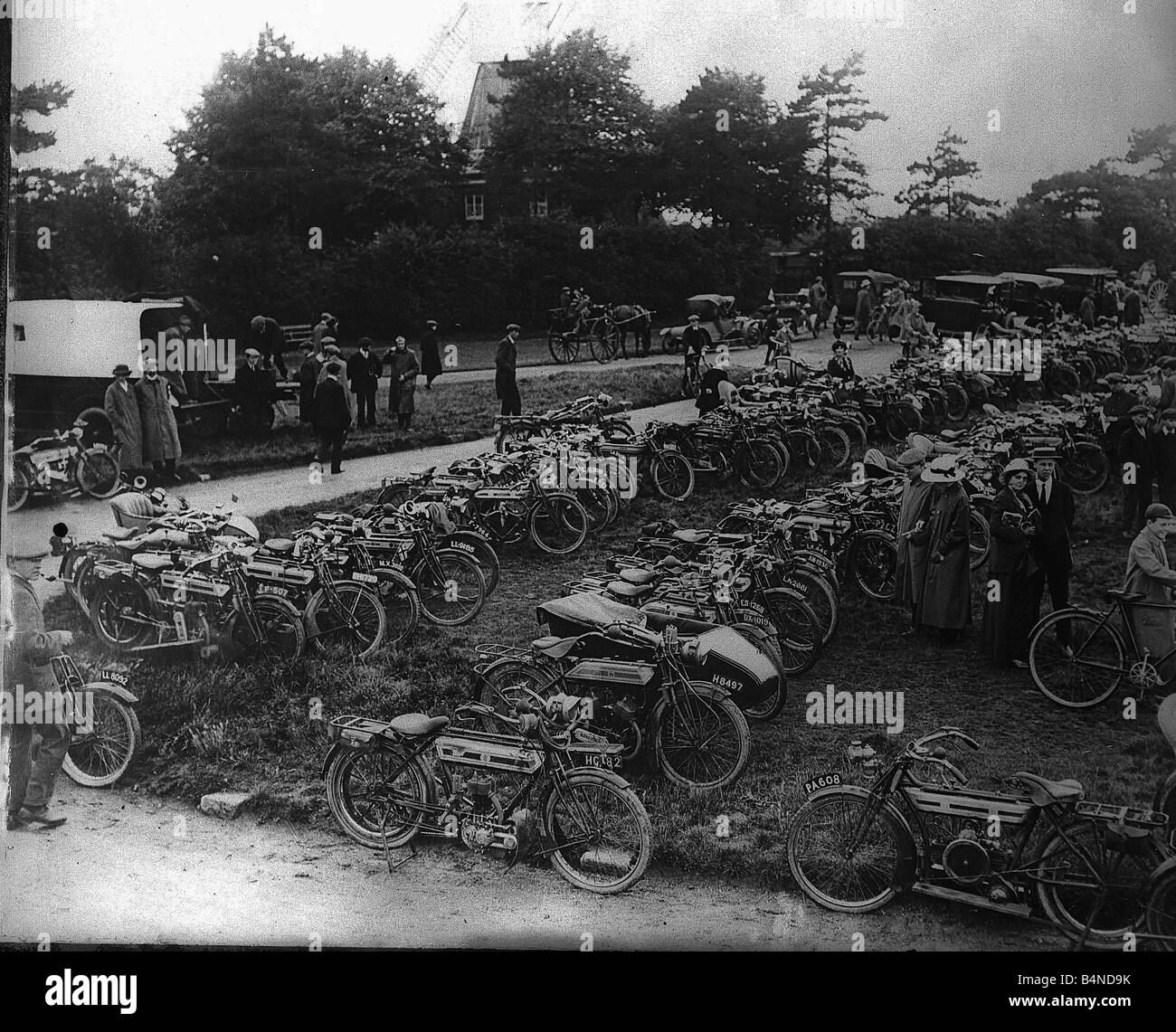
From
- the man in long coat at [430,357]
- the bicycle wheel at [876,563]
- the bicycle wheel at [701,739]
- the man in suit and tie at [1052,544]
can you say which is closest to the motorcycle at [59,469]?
the man in long coat at [430,357]

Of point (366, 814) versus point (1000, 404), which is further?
point (1000, 404)

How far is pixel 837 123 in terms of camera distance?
730cm

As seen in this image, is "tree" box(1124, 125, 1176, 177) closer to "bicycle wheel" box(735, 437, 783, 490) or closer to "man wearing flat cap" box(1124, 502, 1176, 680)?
"man wearing flat cap" box(1124, 502, 1176, 680)

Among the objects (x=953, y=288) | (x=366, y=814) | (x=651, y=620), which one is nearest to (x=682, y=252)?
(x=953, y=288)

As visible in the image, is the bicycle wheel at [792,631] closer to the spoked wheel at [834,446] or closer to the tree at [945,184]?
the spoked wheel at [834,446]

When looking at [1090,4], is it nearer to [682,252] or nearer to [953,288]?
[953,288]

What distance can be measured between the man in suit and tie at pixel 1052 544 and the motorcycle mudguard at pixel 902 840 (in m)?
1.31

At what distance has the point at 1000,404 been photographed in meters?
7.33

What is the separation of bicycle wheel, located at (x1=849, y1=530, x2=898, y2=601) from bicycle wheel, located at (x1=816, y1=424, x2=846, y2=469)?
533mm

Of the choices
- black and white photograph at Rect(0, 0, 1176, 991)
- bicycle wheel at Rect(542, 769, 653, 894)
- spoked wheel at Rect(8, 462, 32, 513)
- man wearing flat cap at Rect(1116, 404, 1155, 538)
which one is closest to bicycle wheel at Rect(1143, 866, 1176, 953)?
black and white photograph at Rect(0, 0, 1176, 991)

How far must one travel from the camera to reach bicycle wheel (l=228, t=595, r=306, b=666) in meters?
7.18

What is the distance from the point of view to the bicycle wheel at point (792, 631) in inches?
269

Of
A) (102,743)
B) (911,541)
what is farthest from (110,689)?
(911,541)
